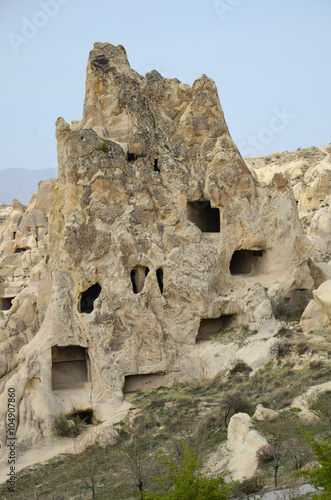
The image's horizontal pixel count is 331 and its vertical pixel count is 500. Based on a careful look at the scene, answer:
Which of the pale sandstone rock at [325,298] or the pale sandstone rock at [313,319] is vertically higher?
the pale sandstone rock at [325,298]

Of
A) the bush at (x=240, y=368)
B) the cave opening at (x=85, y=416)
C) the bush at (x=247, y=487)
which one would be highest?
the bush at (x=240, y=368)

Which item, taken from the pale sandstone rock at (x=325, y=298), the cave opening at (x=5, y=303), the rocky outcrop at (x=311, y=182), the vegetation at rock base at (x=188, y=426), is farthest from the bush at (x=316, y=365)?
the cave opening at (x=5, y=303)

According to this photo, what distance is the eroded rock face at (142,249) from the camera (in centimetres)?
2167

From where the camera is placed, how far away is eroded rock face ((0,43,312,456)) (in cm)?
2167

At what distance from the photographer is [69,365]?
23.0 m

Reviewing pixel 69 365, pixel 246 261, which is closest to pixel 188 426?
pixel 69 365

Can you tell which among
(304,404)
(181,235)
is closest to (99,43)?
(181,235)

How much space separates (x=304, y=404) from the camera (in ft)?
52.1

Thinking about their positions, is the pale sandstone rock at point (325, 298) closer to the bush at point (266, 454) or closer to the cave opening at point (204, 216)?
the cave opening at point (204, 216)

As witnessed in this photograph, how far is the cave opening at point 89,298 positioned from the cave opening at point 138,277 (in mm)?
1319

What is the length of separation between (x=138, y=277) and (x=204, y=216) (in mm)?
4951

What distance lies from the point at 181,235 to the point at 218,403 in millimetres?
7080

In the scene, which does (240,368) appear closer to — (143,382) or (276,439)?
(143,382)

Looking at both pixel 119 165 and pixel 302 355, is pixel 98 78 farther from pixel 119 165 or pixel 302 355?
pixel 302 355
